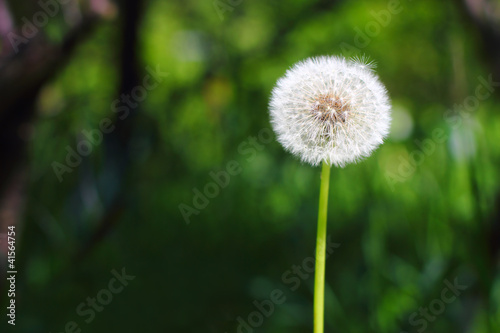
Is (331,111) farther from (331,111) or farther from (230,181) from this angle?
(230,181)

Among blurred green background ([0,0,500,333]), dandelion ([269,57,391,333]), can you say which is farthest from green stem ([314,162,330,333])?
blurred green background ([0,0,500,333])

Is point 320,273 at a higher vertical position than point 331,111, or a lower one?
lower

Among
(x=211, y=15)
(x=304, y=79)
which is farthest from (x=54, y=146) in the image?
(x=304, y=79)

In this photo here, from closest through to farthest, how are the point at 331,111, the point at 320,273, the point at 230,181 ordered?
the point at 320,273
the point at 331,111
the point at 230,181

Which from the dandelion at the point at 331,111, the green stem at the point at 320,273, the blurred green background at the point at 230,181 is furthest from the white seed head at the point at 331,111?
the blurred green background at the point at 230,181

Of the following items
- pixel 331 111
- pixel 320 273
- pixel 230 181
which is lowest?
pixel 320 273

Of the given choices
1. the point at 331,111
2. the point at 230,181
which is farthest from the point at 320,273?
the point at 230,181

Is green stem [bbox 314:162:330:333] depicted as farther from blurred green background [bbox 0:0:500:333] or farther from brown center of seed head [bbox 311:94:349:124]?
blurred green background [bbox 0:0:500:333]
